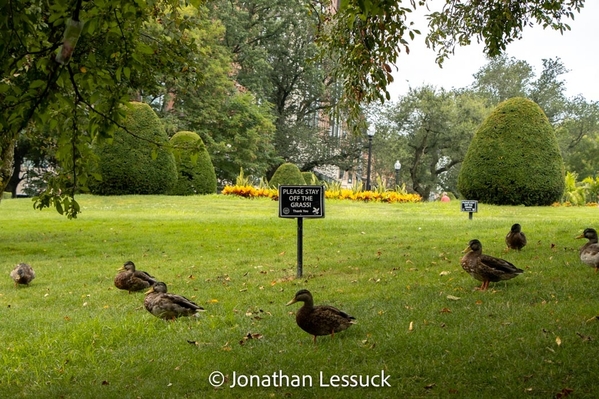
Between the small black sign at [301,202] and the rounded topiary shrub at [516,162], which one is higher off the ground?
the rounded topiary shrub at [516,162]

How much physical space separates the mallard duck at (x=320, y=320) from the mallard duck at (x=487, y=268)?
223 centimetres

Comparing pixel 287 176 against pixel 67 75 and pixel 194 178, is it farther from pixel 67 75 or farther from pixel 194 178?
pixel 67 75

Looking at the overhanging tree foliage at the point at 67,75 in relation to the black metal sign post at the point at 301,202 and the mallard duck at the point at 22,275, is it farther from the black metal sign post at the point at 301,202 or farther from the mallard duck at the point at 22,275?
the mallard duck at the point at 22,275

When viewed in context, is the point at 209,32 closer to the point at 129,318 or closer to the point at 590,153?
the point at 129,318

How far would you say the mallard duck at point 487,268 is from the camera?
7.08 m

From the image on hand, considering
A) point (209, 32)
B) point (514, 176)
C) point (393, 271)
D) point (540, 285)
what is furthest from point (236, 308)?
point (209, 32)

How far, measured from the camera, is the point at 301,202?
8.96m

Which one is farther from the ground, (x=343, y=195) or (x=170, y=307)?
(x=343, y=195)

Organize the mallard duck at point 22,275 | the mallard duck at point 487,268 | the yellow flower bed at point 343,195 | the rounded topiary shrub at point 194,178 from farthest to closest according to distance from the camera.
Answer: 1. the rounded topiary shrub at point 194,178
2. the yellow flower bed at point 343,195
3. the mallard duck at point 22,275
4. the mallard duck at point 487,268

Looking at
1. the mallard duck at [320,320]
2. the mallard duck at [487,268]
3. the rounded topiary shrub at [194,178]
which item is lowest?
the mallard duck at [320,320]

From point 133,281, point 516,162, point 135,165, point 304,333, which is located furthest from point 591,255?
point 135,165

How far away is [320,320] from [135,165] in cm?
1960

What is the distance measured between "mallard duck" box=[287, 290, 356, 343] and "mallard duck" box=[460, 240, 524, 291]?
223 cm

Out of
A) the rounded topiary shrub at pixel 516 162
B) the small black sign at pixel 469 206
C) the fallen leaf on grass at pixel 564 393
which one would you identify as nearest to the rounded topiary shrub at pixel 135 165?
the rounded topiary shrub at pixel 516 162
